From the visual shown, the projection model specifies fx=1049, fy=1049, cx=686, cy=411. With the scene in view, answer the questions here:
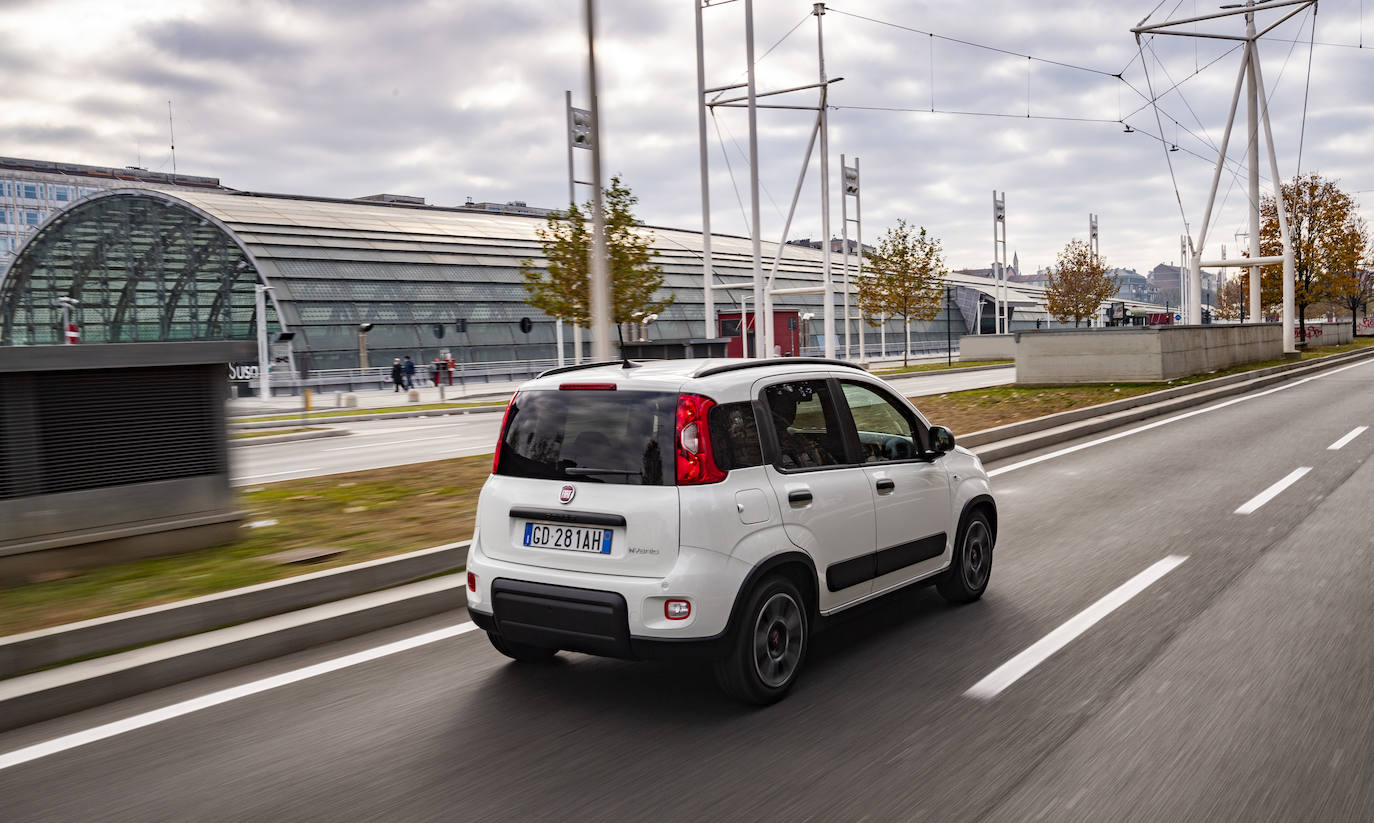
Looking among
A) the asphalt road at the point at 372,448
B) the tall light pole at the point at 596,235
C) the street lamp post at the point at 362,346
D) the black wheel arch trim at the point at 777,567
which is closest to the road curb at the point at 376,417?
the asphalt road at the point at 372,448

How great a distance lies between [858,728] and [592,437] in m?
1.76

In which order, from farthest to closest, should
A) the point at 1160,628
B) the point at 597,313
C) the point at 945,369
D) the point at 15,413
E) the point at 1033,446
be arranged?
the point at 945,369 → the point at 1033,446 → the point at 597,313 → the point at 15,413 → the point at 1160,628

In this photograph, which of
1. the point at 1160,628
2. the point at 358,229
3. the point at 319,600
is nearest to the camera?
the point at 1160,628

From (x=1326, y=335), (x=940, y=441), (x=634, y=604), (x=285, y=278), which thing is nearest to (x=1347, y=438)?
(x=940, y=441)

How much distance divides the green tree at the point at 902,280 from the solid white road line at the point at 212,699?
167ft

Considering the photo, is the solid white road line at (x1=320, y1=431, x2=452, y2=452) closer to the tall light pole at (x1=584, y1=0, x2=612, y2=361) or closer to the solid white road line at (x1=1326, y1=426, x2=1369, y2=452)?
the tall light pole at (x1=584, y1=0, x2=612, y2=361)

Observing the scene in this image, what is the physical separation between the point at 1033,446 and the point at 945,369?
3254cm

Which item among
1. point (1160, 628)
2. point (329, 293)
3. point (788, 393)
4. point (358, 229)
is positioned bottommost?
point (1160, 628)

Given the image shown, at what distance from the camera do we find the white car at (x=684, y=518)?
456 centimetres

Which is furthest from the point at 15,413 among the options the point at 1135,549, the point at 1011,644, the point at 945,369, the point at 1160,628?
the point at 945,369

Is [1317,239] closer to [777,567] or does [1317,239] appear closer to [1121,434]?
[1121,434]

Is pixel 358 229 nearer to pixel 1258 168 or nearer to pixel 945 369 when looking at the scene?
pixel 945 369

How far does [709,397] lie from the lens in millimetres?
4824

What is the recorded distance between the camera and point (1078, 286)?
225 ft
